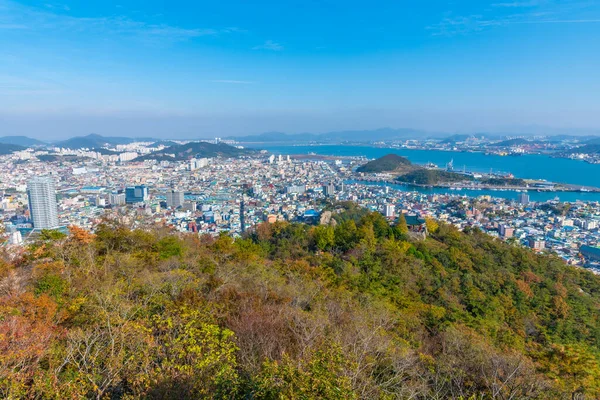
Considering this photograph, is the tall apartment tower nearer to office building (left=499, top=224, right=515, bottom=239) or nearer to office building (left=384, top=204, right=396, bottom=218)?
office building (left=384, top=204, right=396, bottom=218)

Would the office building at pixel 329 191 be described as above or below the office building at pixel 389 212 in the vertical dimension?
above

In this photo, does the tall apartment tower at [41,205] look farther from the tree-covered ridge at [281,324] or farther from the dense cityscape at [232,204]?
the tree-covered ridge at [281,324]

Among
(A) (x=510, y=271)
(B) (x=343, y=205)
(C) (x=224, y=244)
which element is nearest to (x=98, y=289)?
(C) (x=224, y=244)

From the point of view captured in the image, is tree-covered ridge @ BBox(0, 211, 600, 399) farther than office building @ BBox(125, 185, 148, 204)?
No

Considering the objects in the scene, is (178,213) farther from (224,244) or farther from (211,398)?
(211,398)

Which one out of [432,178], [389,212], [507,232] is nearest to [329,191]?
[389,212]

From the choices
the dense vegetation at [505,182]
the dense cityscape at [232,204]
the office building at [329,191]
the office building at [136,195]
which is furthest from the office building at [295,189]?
the dense vegetation at [505,182]

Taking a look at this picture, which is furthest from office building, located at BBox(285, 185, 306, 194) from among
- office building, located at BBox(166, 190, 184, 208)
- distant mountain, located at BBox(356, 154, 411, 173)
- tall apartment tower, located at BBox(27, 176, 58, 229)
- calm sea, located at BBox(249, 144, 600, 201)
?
tall apartment tower, located at BBox(27, 176, 58, 229)

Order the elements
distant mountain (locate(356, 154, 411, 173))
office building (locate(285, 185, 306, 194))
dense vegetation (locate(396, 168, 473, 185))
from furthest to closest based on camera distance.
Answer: distant mountain (locate(356, 154, 411, 173))
dense vegetation (locate(396, 168, 473, 185))
office building (locate(285, 185, 306, 194))
